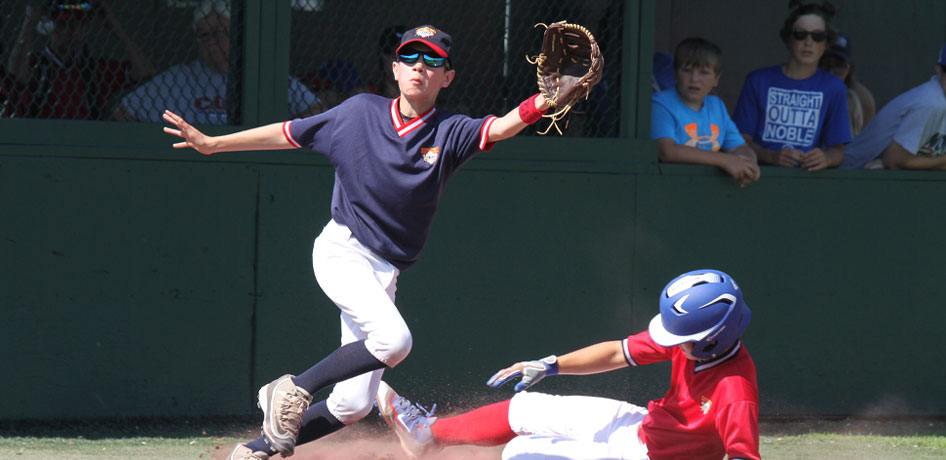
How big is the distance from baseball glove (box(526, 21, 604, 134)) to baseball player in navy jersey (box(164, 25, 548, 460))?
15 cm

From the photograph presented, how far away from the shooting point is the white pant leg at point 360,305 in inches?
163

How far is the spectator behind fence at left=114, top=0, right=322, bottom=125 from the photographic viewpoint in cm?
588

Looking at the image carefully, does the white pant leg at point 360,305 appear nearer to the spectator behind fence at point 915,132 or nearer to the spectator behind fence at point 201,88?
the spectator behind fence at point 201,88

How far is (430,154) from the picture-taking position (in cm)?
432

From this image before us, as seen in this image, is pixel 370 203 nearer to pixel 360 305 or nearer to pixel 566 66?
pixel 360 305

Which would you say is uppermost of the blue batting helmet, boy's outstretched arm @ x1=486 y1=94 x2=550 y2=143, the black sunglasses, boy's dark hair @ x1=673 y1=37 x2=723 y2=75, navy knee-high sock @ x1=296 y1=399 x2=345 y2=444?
the black sunglasses

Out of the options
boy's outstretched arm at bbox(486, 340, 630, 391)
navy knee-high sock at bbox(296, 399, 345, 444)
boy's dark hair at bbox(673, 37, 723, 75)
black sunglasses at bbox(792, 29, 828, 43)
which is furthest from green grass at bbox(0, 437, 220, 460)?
black sunglasses at bbox(792, 29, 828, 43)

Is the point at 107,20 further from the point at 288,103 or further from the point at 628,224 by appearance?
the point at 628,224

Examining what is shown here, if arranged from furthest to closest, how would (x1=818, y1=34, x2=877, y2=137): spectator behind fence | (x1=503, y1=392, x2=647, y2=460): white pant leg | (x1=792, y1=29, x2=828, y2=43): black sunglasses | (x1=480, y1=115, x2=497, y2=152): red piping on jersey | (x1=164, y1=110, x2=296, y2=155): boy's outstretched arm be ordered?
1. (x1=818, y1=34, x2=877, y2=137): spectator behind fence
2. (x1=792, y1=29, x2=828, y2=43): black sunglasses
3. (x1=164, y1=110, x2=296, y2=155): boy's outstretched arm
4. (x1=480, y1=115, x2=497, y2=152): red piping on jersey
5. (x1=503, y1=392, x2=647, y2=460): white pant leg

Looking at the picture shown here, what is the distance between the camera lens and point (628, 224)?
20.3 ft

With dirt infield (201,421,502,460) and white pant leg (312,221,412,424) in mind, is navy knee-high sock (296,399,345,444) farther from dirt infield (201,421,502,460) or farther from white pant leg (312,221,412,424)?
dirt infield (201,421,502,460)

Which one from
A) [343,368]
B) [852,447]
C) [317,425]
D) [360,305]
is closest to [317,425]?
[317,425]

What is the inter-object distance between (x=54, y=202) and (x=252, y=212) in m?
0.98

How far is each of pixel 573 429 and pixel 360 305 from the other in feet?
3.08
